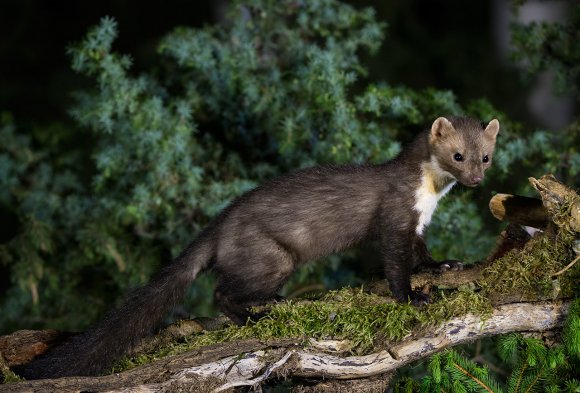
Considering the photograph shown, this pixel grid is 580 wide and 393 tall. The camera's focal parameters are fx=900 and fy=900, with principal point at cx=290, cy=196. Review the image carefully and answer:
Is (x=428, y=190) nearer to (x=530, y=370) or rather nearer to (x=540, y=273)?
(x=540, y=273)

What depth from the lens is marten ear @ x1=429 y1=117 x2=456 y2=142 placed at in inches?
215

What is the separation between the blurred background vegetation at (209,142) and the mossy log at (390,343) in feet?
7.28

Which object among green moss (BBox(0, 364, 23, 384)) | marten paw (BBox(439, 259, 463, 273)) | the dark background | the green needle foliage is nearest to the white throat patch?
marten paw (BBox(439, 259, 463, 273))

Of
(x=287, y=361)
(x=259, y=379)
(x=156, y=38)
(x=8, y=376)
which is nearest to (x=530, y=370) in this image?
(x=287, y=361)

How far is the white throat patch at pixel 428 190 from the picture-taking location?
216 inches

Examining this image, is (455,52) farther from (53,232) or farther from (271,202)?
(271,202)

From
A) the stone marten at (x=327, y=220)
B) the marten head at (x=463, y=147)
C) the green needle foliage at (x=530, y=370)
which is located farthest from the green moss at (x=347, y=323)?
the marten head at (x=463, y=147)

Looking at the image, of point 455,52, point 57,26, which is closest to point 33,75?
point 57,26

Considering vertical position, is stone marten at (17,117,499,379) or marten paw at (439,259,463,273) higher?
stone marten at (17,117,499,379)

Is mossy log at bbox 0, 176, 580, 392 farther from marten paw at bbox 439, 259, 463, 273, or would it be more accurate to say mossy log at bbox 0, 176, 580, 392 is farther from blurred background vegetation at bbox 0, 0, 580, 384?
blurred background vegetation at bbox 0, 0, 580, 384

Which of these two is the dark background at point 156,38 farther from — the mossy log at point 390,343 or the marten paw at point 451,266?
the mossy log at point 390,343

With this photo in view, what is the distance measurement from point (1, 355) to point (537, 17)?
28.8 ft

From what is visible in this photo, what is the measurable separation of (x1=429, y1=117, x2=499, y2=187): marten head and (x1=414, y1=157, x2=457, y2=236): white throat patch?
2.1 inches

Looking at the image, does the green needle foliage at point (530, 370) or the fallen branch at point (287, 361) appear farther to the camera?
the green needle foliage at point (530, 370)
